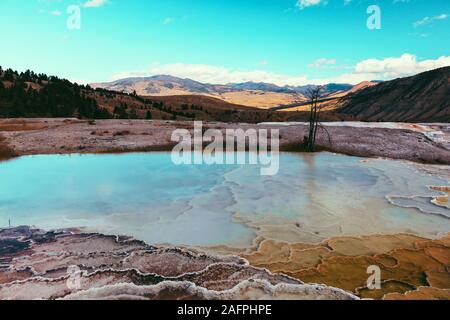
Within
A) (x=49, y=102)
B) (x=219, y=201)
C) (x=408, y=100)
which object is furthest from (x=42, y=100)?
(x=408, y=100)

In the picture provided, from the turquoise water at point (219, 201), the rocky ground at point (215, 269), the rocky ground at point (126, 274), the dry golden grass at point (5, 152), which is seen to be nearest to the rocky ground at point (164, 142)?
the dry golden grass at point (5, 152)

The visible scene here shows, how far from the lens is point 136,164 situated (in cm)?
2217

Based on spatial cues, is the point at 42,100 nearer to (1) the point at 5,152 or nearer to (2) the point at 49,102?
(2) the point at 49,102

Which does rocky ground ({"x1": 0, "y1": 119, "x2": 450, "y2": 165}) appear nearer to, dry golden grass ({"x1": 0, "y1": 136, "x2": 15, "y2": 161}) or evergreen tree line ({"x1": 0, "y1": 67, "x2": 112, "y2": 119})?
dry golden grass ({"x1": 0, "y1": 136, "x2": 15, "y2": 161})

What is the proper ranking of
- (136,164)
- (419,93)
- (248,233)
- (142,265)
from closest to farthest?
(142,265)
(248,233)
(136,164)
(419,93)

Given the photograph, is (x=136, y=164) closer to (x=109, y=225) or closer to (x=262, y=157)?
(x=262, y=157)

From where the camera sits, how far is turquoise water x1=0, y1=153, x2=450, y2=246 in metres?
11.3

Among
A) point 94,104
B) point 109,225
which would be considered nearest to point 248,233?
point 109,225

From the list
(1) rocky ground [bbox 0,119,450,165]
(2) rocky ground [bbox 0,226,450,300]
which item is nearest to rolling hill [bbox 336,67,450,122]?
(1) rocky ground [bbox 0,119,450,165]

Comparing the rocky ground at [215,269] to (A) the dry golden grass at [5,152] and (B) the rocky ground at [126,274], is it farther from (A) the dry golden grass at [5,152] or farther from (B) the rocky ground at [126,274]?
(A) the dry golden grass at [5,152]

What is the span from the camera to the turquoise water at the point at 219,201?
1128 centimetres
